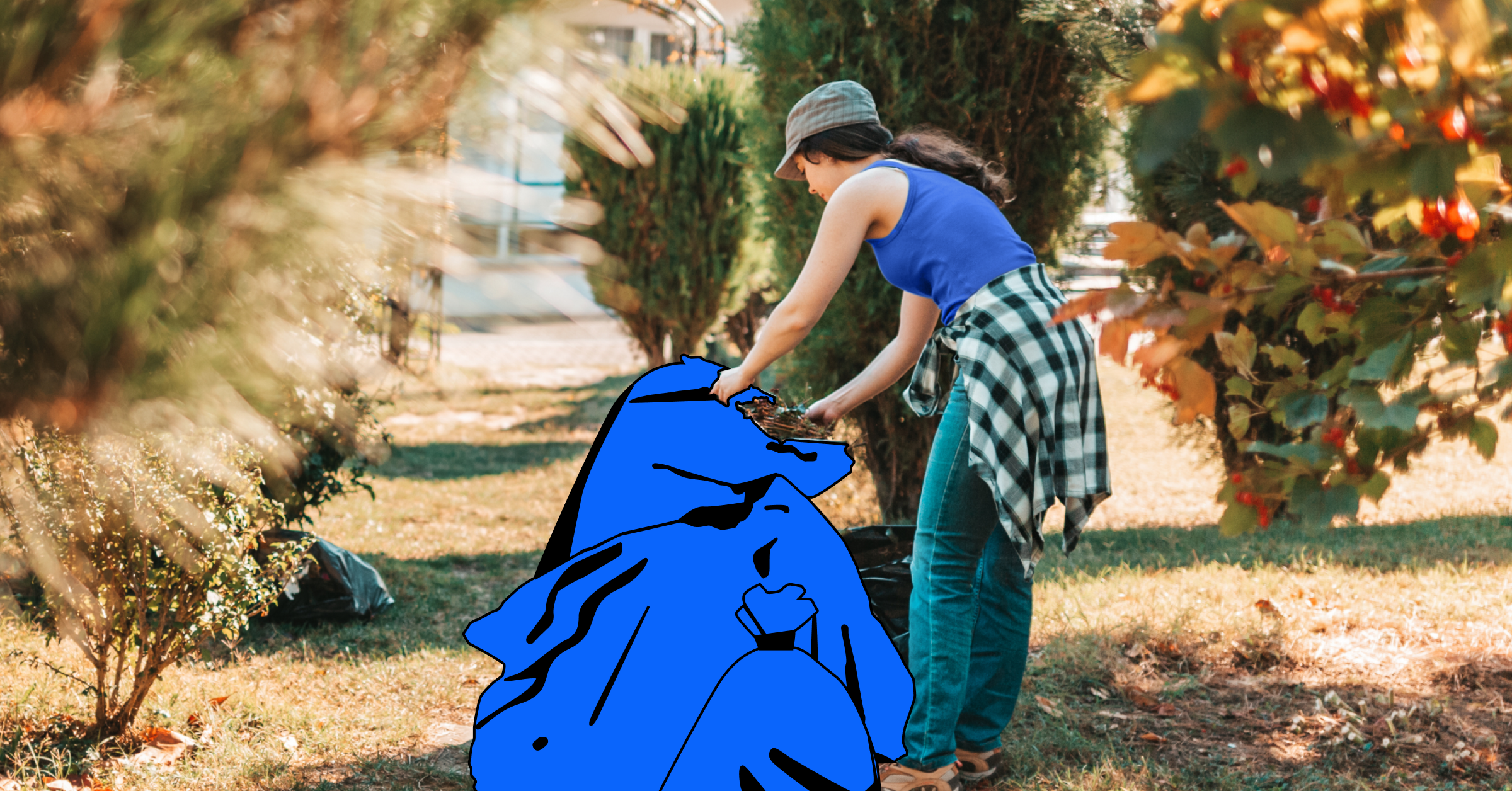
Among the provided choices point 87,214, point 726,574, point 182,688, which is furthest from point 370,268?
point 182,688

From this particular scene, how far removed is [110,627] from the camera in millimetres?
2500

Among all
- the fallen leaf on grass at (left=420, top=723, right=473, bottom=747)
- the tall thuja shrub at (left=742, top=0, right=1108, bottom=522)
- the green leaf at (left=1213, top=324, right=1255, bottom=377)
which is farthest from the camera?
the tall thuja shrub at (left=742, top=0, right=1108, bottom=522)

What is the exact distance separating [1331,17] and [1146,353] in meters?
0.41

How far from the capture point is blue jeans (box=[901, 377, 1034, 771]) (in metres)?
2.30

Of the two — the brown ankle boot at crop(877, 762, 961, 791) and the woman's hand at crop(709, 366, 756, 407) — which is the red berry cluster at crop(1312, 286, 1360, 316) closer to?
the woman's hand at crop(709, 366, 756, 407)

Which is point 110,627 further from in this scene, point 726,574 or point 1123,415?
point 1123,415

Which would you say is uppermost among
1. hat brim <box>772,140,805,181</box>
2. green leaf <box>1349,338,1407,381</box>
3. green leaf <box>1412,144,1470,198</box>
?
hat brim <box>772,140,805,181</box>

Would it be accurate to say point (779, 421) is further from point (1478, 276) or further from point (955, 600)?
point (1478, 276)

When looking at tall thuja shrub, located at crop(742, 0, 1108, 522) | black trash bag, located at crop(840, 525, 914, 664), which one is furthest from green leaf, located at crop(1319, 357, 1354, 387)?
tall thuja shrub, located at crop(742, 0, 1108, 522)

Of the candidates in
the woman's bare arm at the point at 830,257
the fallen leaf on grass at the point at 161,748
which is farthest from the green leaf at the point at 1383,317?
the fallen leaf on grass at the point at 161,748

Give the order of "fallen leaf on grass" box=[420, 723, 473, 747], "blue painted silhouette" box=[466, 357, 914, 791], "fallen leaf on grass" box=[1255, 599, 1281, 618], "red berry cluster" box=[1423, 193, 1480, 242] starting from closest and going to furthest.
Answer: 1. "red berry cluster" box=[1423, 193, 1480, 242]
2. "blue painted silhouette" box=[466, 357, 914, 791]
3. "fallen leaf on grass" box=[420, 723, 473, 747]
4. "fallen leaf on grass" box=[1255, 599, 1281, 618]

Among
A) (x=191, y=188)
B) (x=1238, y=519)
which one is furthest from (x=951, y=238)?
(x=191, y=188)

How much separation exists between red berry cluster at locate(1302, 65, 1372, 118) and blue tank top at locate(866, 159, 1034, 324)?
1357mm

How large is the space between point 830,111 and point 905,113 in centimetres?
215
